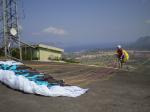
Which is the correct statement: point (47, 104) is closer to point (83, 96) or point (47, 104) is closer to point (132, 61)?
point (83, 96)

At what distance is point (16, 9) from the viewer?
55.9ft

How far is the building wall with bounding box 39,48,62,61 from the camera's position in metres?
21.6

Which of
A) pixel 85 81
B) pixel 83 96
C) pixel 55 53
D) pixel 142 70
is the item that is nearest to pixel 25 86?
pixel 83 96

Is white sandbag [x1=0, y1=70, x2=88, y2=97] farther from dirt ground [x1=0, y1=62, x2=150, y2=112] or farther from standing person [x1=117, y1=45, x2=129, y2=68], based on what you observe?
standing person [x1=117, y1=45, x2=129, y2=68]

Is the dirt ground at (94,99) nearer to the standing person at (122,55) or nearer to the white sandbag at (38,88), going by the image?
the white sandbag at (38,88)

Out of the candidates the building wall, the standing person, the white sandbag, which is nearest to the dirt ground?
the white sandbag

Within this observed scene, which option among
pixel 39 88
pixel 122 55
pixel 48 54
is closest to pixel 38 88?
pixel 39 88

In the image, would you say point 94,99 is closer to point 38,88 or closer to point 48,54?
point 38,88

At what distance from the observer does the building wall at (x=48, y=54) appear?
21.6 meters

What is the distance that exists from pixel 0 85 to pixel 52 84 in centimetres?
209

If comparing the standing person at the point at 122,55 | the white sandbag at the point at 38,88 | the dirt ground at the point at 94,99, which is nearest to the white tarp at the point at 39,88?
the white sandbag at the point at 38,88

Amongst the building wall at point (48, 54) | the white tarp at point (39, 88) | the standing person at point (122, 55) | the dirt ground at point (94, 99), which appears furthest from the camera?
the building wall at point (48, 54)

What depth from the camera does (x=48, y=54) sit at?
2272 centimetres

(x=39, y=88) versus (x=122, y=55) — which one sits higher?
(x=122, y=55)
